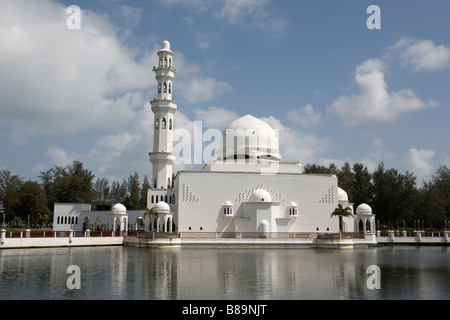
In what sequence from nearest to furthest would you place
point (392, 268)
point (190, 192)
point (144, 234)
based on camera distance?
point (392, 268) → point (144, 234) → point (190, 192)

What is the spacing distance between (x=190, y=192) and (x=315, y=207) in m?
12.9

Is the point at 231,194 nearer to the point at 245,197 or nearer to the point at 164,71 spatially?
the point at 245,197

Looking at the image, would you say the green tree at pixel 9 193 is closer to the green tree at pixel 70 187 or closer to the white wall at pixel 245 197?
the green tree at pixel 70 187

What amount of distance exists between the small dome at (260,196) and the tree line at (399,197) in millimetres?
21163

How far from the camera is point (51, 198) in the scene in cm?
6347

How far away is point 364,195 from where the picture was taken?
60781mm

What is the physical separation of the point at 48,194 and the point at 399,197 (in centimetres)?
5335

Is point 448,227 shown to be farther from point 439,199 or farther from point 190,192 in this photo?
point 190,192

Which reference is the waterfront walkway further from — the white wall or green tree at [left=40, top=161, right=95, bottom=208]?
green tree at [left=40, top=161, right=95, bottom=208]

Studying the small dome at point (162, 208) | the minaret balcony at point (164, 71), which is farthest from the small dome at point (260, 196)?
the minaret balcony at point (164, 71)

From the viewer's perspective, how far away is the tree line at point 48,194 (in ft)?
183
